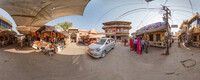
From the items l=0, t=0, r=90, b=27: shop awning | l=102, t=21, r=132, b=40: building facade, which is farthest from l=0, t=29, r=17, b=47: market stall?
l=102, t=21, r=132, b=40: building facade

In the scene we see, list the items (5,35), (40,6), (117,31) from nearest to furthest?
(40,6) < (5,35) < (117,31)

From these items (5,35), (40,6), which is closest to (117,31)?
(40,6)

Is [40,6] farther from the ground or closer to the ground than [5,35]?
farther from the ground

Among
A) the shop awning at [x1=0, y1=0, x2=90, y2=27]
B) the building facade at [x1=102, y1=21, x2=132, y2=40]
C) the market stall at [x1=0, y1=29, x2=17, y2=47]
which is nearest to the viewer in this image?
the shop awning at [x1=0, y1=0, x2=90, y2=27]

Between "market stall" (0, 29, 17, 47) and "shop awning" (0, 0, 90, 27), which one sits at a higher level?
"shop awning" (0, 0, 90, 27)

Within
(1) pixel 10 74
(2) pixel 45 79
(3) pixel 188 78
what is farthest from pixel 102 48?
(1) pixel 10 74

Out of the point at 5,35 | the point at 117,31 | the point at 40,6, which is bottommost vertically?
the point at 5,35

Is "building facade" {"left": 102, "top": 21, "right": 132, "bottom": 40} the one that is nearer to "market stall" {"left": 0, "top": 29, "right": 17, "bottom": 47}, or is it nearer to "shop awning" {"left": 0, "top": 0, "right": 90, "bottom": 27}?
"shop awning" {"left": 0, "top": 0, "right": 90, "bottom": 27}

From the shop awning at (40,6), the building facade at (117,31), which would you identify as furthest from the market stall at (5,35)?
the building facade at (117,31)

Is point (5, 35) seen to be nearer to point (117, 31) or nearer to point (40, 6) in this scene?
point (40, 6)

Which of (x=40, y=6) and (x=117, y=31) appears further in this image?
(x=117, y=31)

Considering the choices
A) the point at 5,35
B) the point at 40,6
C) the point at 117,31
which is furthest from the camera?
the point at 117,31

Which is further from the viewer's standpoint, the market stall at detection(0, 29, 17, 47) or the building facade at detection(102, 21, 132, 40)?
the building facade at detection(102, 21, 132, 40)

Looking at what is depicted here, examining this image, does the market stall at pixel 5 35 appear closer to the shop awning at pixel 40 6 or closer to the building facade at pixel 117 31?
the shop awning at pixel 40 6
